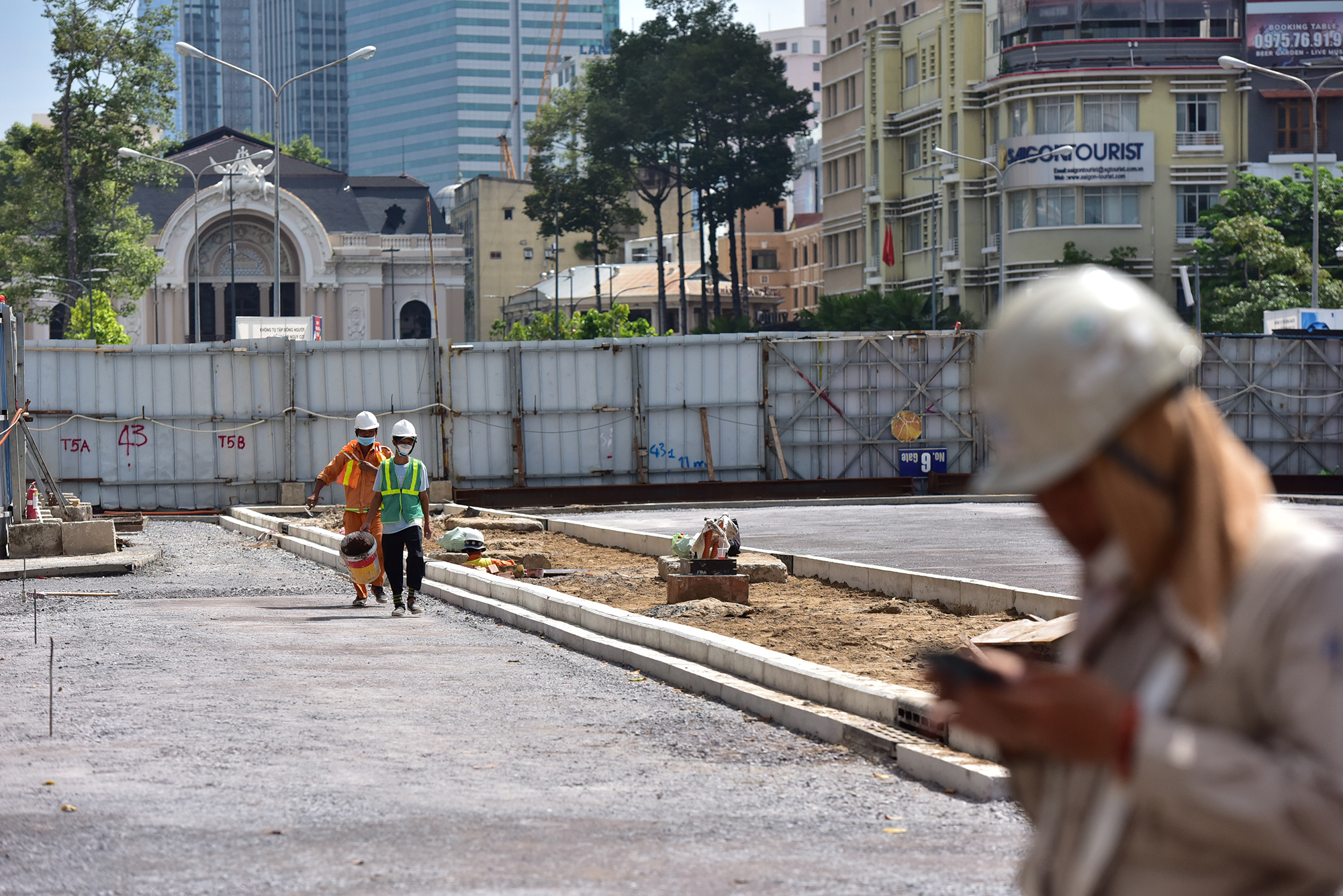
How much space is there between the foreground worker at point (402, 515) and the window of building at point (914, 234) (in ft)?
185

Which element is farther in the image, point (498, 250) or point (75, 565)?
Answer: point (498, 250)

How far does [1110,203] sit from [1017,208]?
3.41m

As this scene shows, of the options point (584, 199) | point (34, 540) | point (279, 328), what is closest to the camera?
point (34, 540)

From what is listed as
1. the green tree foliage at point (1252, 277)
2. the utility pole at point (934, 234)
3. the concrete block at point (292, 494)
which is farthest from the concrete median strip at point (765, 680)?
the utility pole at point (934, 234)

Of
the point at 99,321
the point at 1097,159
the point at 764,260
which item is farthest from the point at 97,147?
the point at 764,260

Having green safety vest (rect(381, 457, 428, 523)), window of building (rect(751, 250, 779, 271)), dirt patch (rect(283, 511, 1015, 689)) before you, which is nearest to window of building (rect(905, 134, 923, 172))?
window of building (rect(751, 250, 779, 271))

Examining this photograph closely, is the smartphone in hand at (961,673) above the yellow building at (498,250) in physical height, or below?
below

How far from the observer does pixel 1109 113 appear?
6231cm

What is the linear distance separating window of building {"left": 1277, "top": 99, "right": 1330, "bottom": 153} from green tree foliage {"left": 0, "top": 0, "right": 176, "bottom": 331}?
4040 centimetres

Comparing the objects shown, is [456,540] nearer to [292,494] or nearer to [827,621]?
[827,621]

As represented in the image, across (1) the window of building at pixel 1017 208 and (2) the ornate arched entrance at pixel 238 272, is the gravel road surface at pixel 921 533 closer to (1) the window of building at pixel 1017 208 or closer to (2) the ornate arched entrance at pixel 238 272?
(1) the window of building at pixel 1017 208

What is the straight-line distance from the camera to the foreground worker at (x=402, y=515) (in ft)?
47.9

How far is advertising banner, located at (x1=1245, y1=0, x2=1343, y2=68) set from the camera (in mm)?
63312

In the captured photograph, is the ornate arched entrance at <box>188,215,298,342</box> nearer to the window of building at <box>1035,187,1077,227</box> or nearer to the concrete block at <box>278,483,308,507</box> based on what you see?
the window of building at <box>1035,187,1077,227</box>
